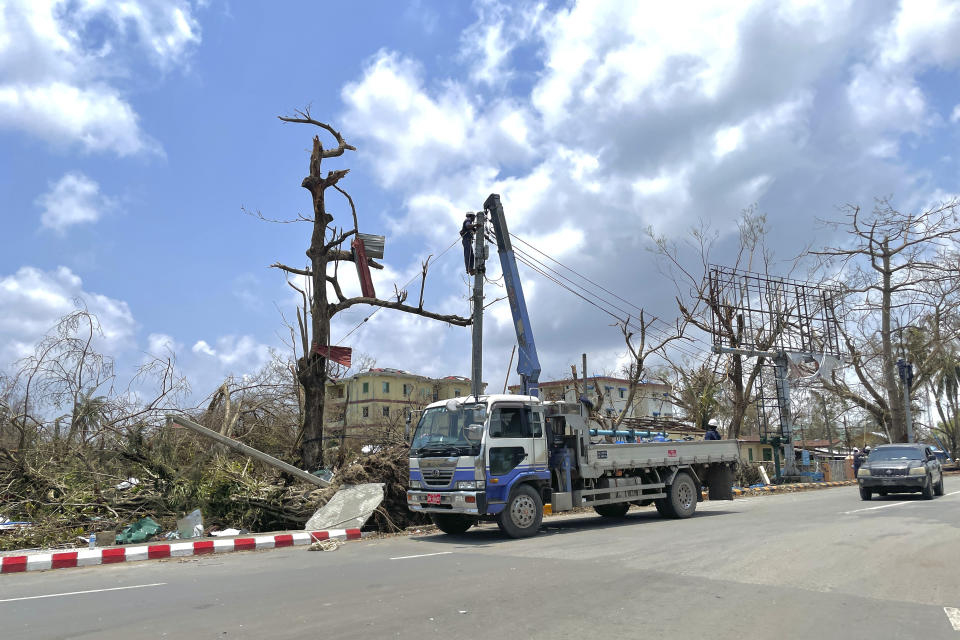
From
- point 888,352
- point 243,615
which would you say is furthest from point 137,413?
point 888,352

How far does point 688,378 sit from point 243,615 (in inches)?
1529

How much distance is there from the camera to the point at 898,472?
19.7 meters

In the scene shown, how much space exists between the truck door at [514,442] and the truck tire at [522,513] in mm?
437

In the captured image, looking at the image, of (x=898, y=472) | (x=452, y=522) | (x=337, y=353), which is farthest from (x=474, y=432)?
(x=898, y=472)

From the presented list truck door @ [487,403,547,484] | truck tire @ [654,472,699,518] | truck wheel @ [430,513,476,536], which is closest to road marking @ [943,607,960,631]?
truck door @ [487,403,547,484]

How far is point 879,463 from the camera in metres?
20.1

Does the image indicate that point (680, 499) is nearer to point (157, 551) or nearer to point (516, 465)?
point (516, 465)

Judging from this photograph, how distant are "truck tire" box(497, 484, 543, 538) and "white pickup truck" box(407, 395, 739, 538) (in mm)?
18

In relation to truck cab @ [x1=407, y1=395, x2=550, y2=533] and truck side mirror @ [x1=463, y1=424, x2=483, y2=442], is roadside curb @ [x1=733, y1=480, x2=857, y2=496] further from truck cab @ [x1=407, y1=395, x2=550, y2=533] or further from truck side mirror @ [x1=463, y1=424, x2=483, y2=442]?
truck side mirror @ [x1=463, y1=424, x2=483, y2=442]

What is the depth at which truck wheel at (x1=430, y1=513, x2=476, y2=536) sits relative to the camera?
13.4 m

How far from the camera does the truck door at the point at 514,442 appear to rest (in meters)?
12.2

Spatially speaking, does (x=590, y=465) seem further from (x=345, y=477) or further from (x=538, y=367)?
(x=345, y=477)

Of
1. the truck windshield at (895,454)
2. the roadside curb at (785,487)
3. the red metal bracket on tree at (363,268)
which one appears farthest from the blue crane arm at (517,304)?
the roadside curb at (785,487)

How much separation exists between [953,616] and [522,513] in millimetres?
7200
